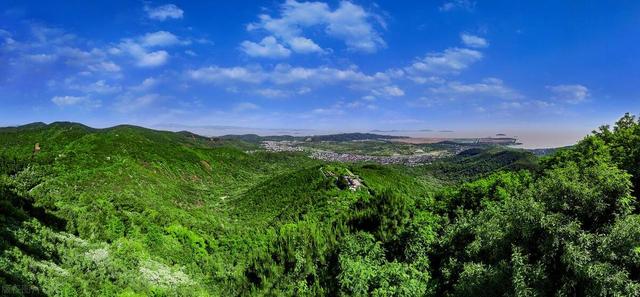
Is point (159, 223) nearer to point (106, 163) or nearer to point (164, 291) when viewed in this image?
point (164, 291)

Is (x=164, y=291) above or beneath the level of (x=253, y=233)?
above

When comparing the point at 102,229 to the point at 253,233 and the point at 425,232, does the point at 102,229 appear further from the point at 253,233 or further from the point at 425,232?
the point at 425,232

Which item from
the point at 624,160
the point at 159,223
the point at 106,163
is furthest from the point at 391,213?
the point at 106,163

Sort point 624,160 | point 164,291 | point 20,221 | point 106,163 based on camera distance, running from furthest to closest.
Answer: point 106,163
point 624,160
point 164,291
point 20,221

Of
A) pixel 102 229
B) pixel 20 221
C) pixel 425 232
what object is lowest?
pixel 425 232

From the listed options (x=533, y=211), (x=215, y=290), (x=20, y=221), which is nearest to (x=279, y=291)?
(x=215, y=290)

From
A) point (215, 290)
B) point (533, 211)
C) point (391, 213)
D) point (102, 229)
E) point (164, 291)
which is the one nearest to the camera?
point (533, 211)

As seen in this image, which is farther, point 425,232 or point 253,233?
point 253,233
